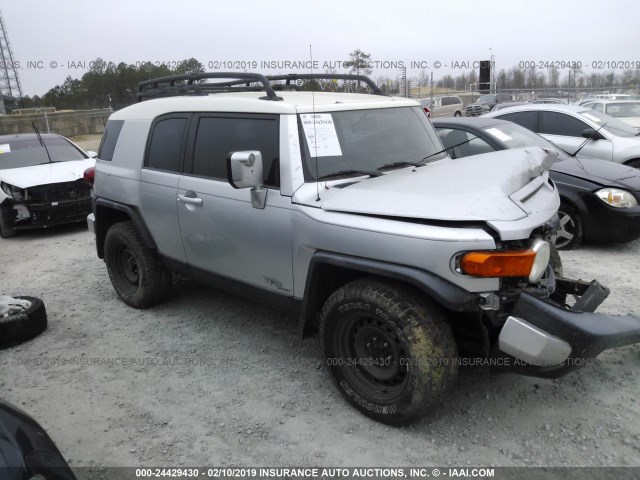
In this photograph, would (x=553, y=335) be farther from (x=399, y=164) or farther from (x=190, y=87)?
(x=190, y=87)

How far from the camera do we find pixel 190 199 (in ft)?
13.0

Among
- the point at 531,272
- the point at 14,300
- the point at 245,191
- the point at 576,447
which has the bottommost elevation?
the point at 576,447

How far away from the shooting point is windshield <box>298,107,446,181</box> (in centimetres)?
335

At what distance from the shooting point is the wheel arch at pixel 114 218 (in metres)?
4.57

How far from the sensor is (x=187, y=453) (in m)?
2.91

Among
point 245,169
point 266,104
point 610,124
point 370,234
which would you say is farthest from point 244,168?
point 610,124

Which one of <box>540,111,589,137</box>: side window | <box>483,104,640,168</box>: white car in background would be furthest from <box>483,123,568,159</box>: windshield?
<box>540,111,589,137</box>: side window

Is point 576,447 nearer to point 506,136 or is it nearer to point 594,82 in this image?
point 506,136

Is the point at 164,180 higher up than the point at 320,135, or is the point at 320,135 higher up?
the point at 320,135

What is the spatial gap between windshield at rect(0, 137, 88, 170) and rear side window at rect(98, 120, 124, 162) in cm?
439

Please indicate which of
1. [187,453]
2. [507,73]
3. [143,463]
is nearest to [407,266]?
[187,453]

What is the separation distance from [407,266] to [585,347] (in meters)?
0.96

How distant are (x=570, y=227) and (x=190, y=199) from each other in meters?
4.43

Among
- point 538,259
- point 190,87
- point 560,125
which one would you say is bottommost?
point 538,259
